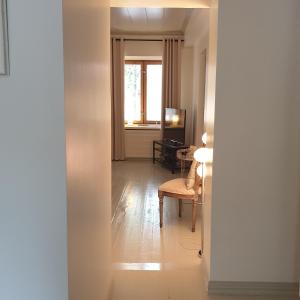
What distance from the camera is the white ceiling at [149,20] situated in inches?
220

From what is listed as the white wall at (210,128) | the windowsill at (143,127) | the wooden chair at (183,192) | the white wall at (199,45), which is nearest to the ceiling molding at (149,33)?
the white wall at (199,45)

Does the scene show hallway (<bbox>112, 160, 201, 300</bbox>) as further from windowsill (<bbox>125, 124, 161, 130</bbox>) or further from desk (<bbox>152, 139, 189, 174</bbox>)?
windowsill (<bbox>125, 124, 161, 130</bbox>)

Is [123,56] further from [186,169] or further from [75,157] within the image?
[75,157]

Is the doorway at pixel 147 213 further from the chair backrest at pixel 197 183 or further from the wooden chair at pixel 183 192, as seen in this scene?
the chair backrest at pixel 197 183

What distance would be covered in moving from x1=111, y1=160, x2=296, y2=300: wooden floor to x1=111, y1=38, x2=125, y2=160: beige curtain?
215cm

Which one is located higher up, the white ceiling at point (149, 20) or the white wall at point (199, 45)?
the white ceiling at point (149, 20)

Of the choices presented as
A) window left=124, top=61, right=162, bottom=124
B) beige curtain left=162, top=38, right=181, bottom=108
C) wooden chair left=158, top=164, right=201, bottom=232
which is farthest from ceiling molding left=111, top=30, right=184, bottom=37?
wooden chair left=158, top=164, right=201, bottom=232

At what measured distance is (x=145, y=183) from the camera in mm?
5949

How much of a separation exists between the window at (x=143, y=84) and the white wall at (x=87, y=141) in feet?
18.1

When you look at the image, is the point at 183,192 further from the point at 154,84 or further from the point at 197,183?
the point at 154,84

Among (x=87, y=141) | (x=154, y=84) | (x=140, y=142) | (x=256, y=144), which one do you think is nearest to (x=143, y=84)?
(x=154, y=84)

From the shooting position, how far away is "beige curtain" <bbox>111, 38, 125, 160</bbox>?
738 centimetres

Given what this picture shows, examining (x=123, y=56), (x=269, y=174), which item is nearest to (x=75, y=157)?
(x=269, y=174)

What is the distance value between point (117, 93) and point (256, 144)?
5284 mm
